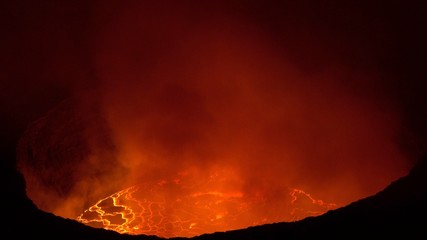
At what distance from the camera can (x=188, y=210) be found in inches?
244

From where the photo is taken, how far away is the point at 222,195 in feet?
21.5

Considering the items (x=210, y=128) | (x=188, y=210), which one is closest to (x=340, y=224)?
(x=188, y=210)

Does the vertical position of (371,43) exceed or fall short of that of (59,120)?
it exceeds it

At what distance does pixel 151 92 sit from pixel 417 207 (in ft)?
16.7

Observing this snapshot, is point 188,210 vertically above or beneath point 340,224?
above

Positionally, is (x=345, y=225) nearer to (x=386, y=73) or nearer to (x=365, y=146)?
(x=365, y=146)

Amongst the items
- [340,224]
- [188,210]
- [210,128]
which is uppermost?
[210,128]

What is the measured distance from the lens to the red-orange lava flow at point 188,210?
5809mm

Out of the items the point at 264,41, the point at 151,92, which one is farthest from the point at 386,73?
the point at 151,92

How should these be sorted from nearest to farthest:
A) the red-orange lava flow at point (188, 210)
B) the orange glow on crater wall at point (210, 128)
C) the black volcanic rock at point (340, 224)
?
the black volcanic rock at point (340, 224) < the red-orange lava flow at point (188, 210) < the orange glow on crater wall at point (210, 128)

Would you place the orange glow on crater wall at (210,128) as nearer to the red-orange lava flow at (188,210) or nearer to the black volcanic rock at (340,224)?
the red-orange lava flow at (188,210)

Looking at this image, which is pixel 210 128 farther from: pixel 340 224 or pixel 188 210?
pixel 340 224

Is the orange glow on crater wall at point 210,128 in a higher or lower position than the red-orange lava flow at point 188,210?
higher

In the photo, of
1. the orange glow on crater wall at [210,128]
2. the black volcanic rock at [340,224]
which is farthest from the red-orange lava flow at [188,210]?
the black volcanic rock at [340,224]
